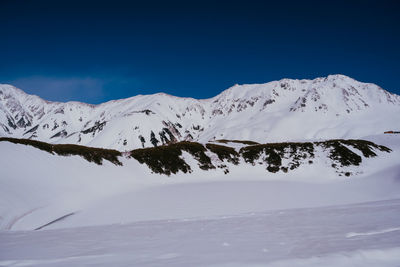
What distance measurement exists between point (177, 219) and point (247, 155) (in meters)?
43.1

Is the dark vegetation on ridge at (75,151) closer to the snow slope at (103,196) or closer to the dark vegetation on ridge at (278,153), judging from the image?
the snow slope at (103,196)

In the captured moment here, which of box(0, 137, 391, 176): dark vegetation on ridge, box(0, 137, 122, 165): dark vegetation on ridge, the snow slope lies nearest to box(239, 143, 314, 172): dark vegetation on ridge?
box(0, 137, 391, 176): dark vegetation on ridge

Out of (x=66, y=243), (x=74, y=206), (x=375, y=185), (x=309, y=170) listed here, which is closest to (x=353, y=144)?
(x=309, y=170)

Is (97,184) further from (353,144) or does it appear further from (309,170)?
(353,144)

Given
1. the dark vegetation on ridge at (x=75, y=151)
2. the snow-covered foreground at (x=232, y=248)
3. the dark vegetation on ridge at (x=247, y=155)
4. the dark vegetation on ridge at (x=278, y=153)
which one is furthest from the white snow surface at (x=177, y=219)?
the dark vegetation on ridge at (x=278, y=153)

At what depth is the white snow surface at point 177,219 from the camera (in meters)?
4.96

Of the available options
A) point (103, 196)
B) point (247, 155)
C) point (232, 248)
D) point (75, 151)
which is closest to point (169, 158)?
point (75, 151)

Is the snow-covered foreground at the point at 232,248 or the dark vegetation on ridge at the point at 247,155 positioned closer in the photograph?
the snow-covered foreground at the point at 232,248

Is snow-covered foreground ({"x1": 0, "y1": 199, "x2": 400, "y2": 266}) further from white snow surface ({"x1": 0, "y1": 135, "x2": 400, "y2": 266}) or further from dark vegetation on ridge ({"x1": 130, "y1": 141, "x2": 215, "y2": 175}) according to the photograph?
dark vegetation on ridge ({"x1": 130, "y1": 141, "x2": 215, "y2": 175})

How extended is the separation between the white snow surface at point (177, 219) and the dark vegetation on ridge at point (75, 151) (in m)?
1.35

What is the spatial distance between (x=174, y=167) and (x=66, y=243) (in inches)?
1478

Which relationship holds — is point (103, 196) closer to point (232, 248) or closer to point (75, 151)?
point (75, 151)

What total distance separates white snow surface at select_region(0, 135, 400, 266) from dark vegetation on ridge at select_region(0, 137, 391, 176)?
2.00m

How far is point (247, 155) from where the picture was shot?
179 feet
